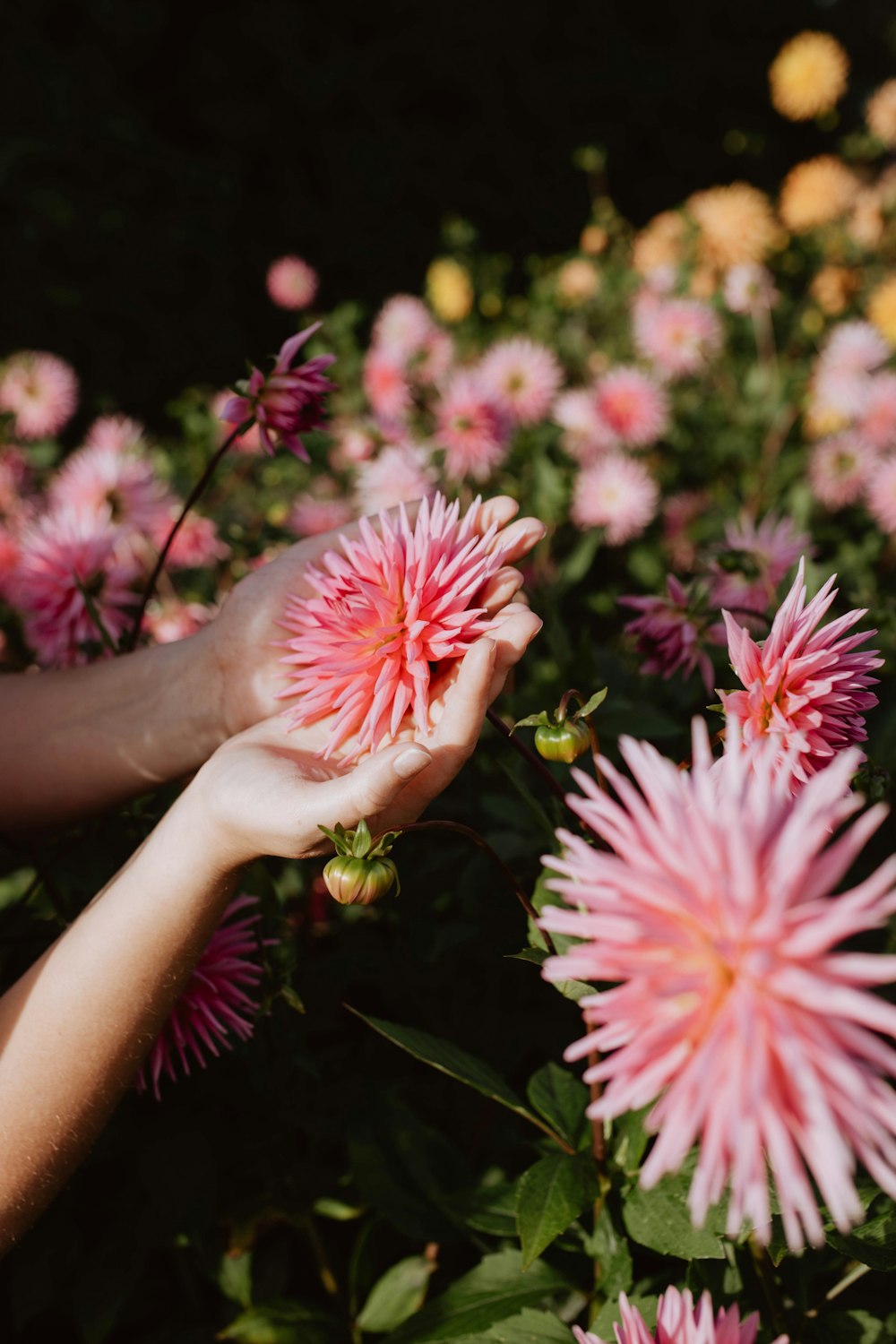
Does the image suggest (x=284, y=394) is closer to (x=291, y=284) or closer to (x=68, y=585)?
(x=68, y=585)

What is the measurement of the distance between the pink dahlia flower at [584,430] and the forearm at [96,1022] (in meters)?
1.74

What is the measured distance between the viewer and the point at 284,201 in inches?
205

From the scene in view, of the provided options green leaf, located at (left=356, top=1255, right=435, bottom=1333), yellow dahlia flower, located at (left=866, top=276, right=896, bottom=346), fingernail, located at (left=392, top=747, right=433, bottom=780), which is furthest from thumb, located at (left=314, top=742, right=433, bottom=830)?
Answer: yellow dahlia flower, located at (left=866, top=276, right=896, bottom=346)

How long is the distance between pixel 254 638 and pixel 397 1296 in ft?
2.48

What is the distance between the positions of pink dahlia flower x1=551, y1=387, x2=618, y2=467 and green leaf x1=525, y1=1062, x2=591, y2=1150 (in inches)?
65.7

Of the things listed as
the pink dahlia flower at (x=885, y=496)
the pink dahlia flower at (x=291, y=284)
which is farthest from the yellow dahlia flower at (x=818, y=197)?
the pink dahlia flower at (x=291, y=284)

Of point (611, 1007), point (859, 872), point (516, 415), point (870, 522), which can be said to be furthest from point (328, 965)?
point (870, 522)

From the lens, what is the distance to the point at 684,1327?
0.64 meters

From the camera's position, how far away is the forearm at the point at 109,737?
1140mm

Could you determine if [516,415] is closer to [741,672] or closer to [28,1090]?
[741,672]

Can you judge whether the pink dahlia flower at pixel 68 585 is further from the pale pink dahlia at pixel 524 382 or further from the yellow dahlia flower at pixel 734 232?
the yellow dahlia flower at pixel 734 232

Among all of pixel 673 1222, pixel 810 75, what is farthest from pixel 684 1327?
pixel 810 75

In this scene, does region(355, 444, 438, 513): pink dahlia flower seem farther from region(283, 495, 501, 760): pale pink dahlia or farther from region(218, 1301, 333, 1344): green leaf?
region(218, 1301, 333, 1344): green leaf

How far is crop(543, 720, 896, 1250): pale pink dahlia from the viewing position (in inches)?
17.3
